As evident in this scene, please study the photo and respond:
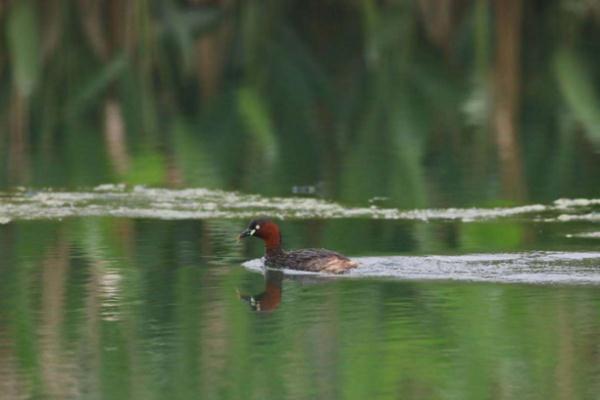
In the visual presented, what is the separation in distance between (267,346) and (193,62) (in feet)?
45.5

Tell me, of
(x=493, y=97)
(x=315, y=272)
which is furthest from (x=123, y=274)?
(x=493, y=97)

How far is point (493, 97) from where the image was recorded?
19.8m

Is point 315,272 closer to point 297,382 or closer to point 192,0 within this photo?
point 297,382

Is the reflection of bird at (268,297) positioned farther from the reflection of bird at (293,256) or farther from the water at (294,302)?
the reflection of bird at (293,256)

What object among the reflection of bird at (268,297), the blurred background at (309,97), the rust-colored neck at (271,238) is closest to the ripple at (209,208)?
the blurred background at (309,97)

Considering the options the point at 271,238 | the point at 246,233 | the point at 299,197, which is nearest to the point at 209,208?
the point at 299,197

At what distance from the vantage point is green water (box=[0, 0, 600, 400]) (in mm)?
9000

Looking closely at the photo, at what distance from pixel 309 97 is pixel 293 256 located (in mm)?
8535

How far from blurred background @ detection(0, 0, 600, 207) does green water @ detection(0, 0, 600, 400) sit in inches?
2.1

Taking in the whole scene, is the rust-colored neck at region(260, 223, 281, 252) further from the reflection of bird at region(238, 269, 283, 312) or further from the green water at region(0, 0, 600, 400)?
the reflection of bird at region(238, 269, 283, 312)

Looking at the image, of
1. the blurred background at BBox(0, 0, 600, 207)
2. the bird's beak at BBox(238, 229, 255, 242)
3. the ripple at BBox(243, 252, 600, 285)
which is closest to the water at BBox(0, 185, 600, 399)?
the ripple at BBox(243, 252, 600, 285)

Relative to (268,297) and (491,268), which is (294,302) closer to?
(268,297)

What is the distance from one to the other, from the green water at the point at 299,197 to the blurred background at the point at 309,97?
52mm

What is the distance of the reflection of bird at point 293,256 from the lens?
11.4m
